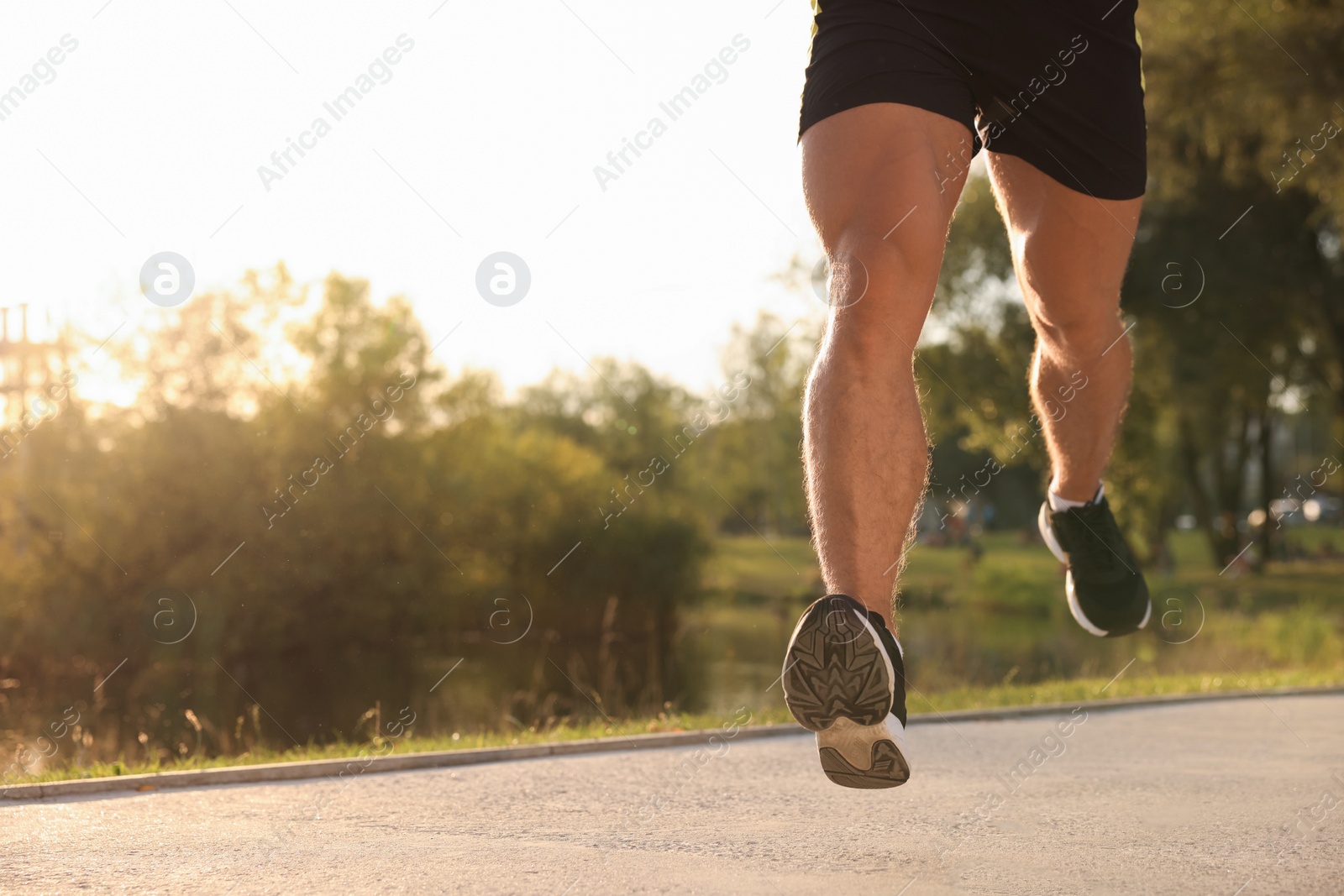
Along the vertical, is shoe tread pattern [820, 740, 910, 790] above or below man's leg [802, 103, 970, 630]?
below

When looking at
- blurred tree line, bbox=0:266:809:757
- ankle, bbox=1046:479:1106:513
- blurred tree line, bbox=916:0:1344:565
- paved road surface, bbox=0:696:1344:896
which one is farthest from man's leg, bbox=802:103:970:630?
blurred tree line, bbox=916:0:1344:565

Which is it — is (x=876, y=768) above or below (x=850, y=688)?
below

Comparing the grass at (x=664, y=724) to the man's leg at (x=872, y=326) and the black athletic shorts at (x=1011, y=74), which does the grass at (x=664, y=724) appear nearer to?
the man's leg at (x=872, y=326)

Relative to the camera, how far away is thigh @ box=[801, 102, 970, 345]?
203 centimetres

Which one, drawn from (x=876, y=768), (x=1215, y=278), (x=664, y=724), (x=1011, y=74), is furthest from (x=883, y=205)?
(x=1215, y=278)

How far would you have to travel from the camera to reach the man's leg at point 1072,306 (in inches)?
104

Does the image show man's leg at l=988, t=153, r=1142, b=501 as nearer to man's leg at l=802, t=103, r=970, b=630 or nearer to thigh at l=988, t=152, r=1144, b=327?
thigh at l=988, t=152, r=1144, b=327

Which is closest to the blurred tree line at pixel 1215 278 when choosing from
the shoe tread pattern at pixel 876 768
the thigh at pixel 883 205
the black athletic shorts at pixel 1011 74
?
the black athletic shorts at pixel 1011 74

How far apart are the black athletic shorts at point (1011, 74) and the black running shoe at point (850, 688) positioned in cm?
88

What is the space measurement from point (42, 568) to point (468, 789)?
22633mm

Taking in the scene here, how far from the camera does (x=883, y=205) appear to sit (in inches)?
80.4

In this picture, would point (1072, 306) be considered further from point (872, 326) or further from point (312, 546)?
point (312, 546)

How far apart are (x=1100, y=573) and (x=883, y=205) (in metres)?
1.26

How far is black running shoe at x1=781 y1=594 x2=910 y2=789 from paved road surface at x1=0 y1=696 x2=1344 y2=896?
409 mm
